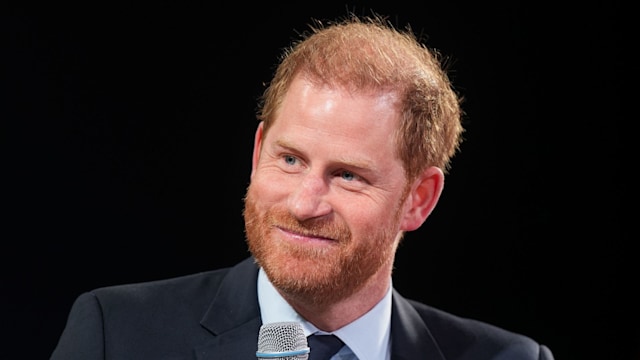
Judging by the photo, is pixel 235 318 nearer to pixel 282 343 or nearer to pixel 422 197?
pixel 422 197

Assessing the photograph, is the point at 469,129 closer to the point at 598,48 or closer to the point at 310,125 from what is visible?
the point at 598,48

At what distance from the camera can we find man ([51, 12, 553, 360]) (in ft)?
9.73

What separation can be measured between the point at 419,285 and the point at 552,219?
0.57m

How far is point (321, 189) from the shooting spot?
9.64 feet

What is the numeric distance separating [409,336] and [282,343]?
107 centimetres

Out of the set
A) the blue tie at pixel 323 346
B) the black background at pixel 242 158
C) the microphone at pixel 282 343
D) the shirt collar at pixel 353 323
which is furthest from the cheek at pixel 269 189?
the black background at pixel 242 158

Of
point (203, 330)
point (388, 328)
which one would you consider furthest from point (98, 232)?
point (388, 328)

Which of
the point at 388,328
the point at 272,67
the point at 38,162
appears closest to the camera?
the point at 388,328

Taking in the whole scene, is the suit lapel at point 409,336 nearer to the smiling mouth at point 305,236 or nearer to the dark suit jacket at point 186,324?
the dark suit jacket at point 186,324

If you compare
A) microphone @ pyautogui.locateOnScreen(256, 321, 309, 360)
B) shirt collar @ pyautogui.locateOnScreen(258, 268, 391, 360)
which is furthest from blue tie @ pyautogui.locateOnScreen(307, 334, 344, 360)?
microphone @ pyautogui.locateOnScreen(256, 321, 309, 360)

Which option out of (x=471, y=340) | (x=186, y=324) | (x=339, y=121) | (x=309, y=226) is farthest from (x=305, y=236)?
(x=471, y=340)

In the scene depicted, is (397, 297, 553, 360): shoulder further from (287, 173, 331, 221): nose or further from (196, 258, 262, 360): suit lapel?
(287, 173, 331, 221): nose

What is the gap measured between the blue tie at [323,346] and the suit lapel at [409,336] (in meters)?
0.24

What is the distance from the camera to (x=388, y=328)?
132 inches
